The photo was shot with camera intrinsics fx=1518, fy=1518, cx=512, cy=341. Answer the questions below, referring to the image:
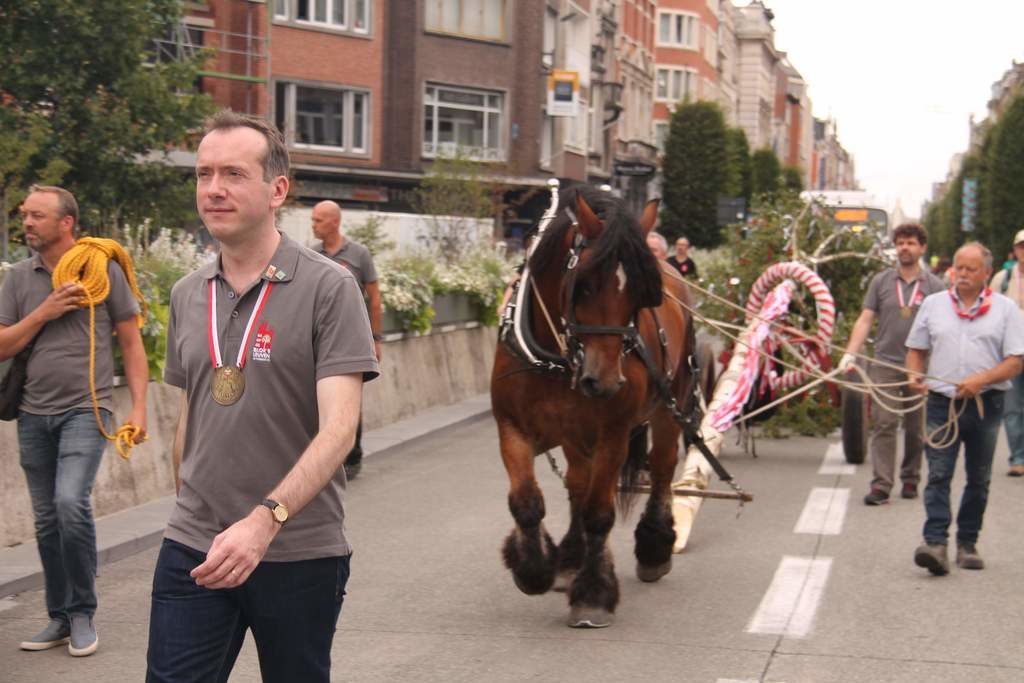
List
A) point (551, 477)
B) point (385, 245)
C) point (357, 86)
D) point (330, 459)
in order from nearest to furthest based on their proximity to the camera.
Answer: point (330, 459), point (551, 477), point (385, 245), point (357, 86)

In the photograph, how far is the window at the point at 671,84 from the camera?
2940 inches

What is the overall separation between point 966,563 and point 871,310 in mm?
3051

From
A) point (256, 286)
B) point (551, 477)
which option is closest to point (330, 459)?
point (256, 286)

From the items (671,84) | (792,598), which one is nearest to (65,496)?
(792,598)

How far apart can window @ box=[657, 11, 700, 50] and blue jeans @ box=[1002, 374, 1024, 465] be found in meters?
63.5

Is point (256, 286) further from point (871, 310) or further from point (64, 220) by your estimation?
point (871, 310)

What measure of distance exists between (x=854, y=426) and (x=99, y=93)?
50.0 feet

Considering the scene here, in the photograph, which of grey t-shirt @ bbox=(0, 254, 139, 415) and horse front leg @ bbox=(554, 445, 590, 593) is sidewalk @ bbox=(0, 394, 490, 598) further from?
horse front leg @ bbox=(554, 445, 590, 593)

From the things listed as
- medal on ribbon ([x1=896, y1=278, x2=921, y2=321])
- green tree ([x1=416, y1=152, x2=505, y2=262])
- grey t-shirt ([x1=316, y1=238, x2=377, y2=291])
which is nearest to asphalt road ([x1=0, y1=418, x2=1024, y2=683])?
medal on ribbon ([x1=896, y1=278, x2=921, y2=321])

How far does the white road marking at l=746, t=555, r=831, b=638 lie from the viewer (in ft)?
22.7

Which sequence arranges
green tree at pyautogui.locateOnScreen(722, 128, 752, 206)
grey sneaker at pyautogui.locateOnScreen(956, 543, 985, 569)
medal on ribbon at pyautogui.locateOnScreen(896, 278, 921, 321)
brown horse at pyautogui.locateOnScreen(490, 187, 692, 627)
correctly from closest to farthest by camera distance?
1. brown horse at pyautogui.locateOnScreen(490, 187, 692, 627)
2. grey sneaker at pyautogui.locateOnScreen(956, 543, 985, 569)
3. medal on ribbon at pyautogui.locateOnScreen(896, 278, 921, 321)
4. green tree at pyautogui.locateOnScreen(722, 128, 752, 206)

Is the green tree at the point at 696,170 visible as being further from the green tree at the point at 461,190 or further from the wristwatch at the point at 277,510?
the wristwatch at the point at 277,510

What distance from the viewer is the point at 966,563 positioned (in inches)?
331

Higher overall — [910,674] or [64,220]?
[64,220]
